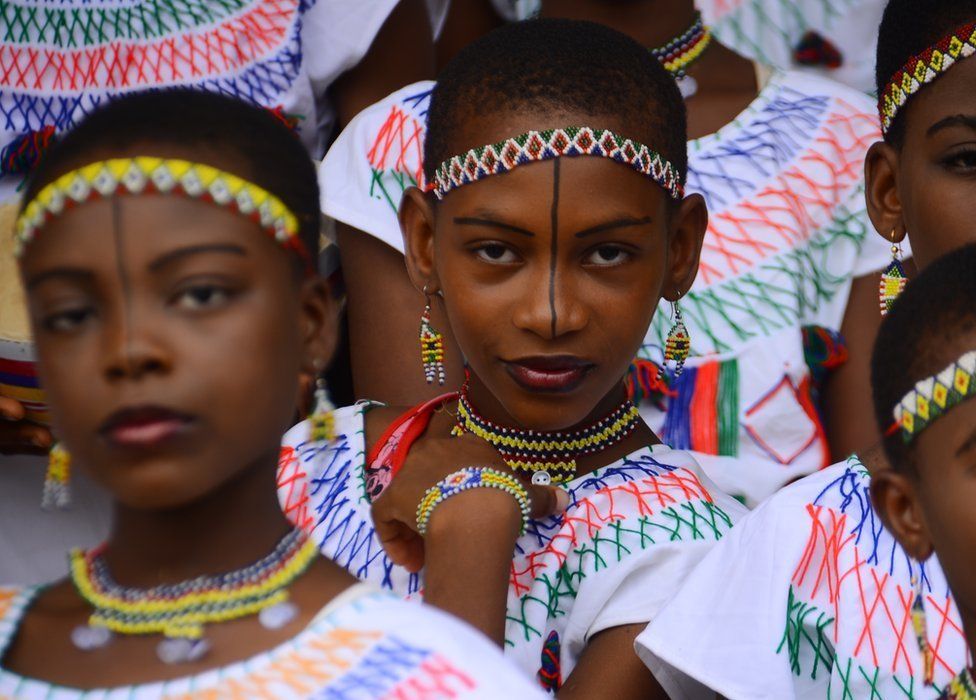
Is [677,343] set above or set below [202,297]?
below

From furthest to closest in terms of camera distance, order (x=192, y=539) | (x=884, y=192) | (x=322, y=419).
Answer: (x=884, y=192) < (x=322, y=419) < (x=192, y=539)

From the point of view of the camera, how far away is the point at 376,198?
3.43 meters

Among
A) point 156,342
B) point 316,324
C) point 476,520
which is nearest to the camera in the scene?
point 156,342

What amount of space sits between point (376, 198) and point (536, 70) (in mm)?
789

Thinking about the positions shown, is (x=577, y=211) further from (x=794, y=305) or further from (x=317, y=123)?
(x=317, y=123)

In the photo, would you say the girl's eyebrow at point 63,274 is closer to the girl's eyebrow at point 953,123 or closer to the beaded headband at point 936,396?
the beaded headband at point 936,396

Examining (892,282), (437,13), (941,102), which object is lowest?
(892,282)

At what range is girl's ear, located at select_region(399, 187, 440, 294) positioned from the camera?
287 cm

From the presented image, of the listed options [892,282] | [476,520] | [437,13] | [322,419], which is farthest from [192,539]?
[437,13]

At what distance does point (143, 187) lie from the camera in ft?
6.02

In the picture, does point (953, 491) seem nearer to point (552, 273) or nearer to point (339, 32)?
point (552, 273)

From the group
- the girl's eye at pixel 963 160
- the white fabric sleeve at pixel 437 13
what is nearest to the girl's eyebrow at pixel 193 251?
the girl's eye at pixel 963 160

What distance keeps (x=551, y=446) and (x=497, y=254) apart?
0.36 metres

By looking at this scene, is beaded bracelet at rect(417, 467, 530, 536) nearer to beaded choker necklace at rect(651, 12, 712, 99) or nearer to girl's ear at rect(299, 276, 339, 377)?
girl's ear at rect(299, 276, 339, 377)
